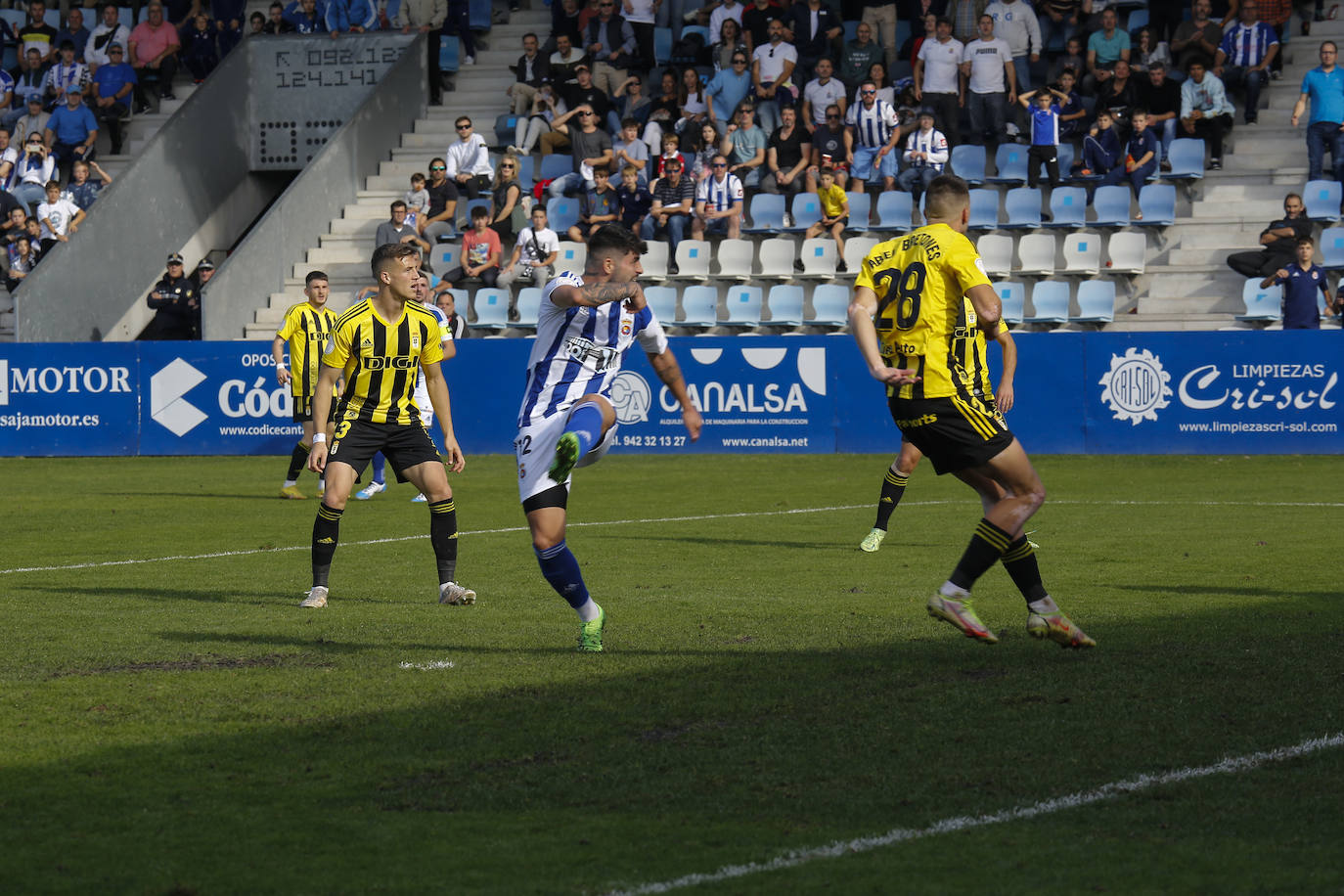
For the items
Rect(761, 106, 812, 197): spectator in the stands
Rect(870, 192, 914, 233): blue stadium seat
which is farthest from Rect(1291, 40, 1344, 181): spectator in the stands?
Rect(761, 106, 812, 197): spectator in the stands

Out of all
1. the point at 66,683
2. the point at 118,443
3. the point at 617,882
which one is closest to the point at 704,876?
the point at 617,882

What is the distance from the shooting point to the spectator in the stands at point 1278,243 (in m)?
22.9

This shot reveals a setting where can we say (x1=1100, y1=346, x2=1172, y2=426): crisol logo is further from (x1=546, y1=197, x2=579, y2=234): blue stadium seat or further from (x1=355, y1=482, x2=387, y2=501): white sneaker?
(x1=546, y1=197, x2=579, y2=234): blue stadium seat

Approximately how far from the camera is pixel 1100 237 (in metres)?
25.4

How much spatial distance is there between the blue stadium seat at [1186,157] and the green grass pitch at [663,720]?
13.5 meters

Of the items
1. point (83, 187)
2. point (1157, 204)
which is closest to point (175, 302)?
point (83, 187)

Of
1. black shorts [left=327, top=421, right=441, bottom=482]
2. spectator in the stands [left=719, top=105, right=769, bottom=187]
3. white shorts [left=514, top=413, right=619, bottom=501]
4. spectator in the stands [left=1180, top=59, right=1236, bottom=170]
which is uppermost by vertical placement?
spectator in the stands [left=1180, top=59, right=1236, bottom=170]

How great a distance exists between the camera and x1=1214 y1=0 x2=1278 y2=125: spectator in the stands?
25422 mm

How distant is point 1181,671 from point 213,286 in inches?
909

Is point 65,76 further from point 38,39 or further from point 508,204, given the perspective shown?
point 508,204

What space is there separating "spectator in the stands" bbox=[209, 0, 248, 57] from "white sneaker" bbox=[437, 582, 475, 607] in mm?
25456

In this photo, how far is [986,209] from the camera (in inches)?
1029

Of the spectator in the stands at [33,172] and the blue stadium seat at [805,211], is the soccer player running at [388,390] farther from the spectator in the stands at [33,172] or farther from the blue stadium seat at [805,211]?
the spectator in the stands at [33,172]

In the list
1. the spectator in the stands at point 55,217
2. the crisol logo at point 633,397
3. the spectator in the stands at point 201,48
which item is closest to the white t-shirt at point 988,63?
the crisol logo at point 633,397
